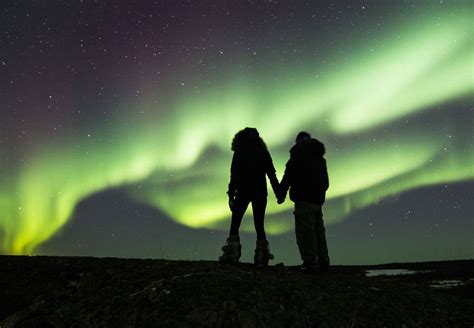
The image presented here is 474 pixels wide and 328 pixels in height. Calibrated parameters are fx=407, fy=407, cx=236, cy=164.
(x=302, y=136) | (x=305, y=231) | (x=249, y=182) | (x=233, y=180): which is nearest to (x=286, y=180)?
(x=249, y=182)

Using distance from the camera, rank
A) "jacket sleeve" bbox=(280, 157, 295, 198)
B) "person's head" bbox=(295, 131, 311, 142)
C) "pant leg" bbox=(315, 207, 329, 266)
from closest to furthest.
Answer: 1. "pant leg" bbox=(315, 207, 329, 266)
2. "jacket sleeve" bbox=(280, 157, 295, 198)
3. "person's head" bbox=(295, 131, 311, 142)

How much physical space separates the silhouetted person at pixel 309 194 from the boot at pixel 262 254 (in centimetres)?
80

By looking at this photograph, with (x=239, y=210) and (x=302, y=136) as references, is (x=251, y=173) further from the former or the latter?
(x=302, y=136)

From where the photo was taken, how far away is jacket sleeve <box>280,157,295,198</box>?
7863 mm

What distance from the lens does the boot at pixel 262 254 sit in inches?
315

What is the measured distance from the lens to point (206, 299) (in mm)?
5562

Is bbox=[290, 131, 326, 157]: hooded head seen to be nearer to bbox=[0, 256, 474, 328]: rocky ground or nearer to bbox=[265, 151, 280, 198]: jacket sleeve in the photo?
bbox=[265, 151, 280, 198]: jacket sleeve

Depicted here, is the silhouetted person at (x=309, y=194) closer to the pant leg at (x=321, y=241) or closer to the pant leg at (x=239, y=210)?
the pant leg at (x=321, y=241)

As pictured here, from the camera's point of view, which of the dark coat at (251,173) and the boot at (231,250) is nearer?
the boot at (231,250)

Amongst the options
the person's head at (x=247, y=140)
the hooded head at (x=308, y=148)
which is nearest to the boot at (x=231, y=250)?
the person's head at (x=247, y=140)

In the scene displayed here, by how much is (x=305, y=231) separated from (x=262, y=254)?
1.10 metres

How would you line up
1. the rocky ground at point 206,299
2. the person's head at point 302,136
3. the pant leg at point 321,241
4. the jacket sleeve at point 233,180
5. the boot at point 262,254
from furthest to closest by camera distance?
the jacket sleeve at point 233,180 < the person's head at point 302,136 < the boot at point 262,254 < the pant leg at point 321,241 < the rocky ground at point 206,299

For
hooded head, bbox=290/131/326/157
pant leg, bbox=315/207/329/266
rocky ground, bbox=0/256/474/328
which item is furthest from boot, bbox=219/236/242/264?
hooded head, bbox=290/131/326/157

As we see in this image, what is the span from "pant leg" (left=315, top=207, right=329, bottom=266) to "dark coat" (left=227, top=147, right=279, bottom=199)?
1106 mm
